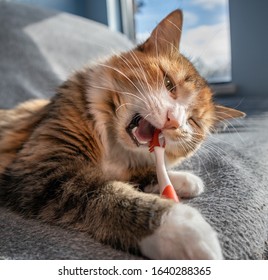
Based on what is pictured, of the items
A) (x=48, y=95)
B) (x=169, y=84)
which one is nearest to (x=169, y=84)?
(x=169, y=84)

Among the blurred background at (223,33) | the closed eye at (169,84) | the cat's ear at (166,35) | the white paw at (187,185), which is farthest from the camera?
the blurred background at (223,33)

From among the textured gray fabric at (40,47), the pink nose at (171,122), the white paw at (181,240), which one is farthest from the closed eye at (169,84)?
the textured gray fabric at (40,47)

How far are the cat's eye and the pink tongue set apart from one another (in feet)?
0.40

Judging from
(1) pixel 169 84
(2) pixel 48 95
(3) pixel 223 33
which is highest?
(1) pixel 169 84

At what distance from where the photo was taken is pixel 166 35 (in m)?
1.13

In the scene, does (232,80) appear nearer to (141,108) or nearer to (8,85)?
(8,85)

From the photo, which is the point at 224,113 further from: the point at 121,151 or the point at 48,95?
the point at 48,95

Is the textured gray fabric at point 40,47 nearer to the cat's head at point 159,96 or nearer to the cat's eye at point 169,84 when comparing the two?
the cat's head at point 159,96

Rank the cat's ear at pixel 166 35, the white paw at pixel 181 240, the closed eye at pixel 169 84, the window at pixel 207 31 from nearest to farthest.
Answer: the white paw at pixel 181 240 → the closed eye at pixel 169 84 → the cat's ear at pixel 166 35 → the window at pixel 207 31

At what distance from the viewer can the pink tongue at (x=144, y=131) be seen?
36.0 inches

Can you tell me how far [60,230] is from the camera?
0.69 meters

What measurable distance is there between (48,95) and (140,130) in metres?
1.06

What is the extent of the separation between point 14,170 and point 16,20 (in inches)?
54.2
